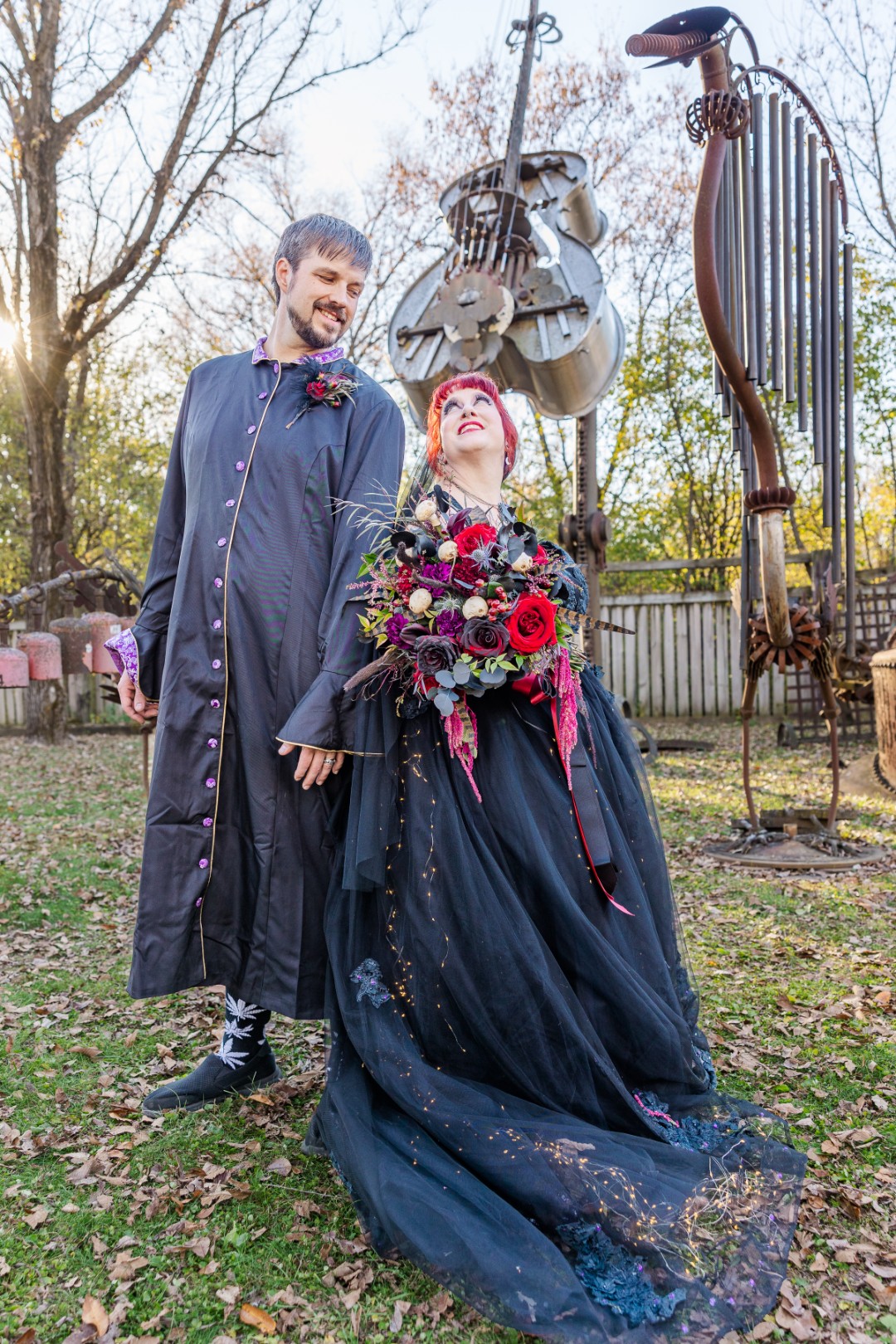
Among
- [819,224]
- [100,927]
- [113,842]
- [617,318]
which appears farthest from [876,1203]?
[617,318]

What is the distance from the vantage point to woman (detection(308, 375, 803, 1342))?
157 cm

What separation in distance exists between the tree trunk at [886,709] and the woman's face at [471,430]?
469 centimetres

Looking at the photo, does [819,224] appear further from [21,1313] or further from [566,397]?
[21,1313]

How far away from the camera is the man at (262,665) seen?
6.94 feet

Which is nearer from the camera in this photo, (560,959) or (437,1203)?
(437,1203)

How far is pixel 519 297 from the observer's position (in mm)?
5305

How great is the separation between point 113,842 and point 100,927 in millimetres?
1670

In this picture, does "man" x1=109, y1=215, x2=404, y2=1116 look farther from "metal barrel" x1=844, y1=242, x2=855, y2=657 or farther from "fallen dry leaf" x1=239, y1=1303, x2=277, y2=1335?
"metal barrel" x1=844, y1=242, x2=855, y2=657

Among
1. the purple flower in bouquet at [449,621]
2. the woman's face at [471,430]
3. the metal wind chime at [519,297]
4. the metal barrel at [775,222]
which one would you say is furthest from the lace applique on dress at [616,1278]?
the metal wind chime at [519,297]

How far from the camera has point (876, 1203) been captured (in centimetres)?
190

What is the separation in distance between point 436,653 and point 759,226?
2.85 meters

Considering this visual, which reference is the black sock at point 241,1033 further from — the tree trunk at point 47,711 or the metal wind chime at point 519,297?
the tree trunk at point 47,711

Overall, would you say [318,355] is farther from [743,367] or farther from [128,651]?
[743,367]

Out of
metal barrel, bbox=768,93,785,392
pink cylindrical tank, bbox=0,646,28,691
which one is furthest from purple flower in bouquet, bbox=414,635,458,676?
pink cylindrical tank, bbox=0,646,28,691
